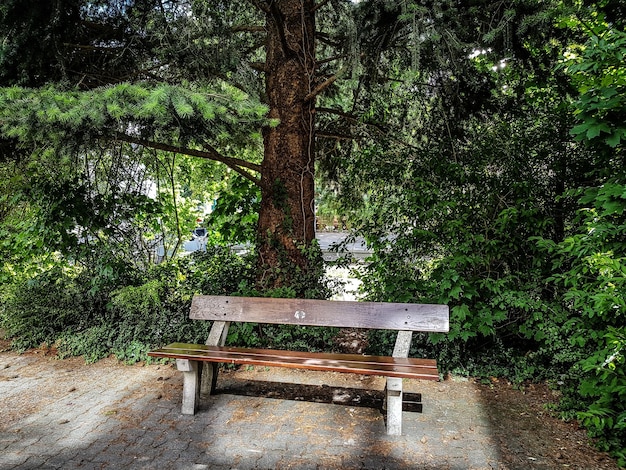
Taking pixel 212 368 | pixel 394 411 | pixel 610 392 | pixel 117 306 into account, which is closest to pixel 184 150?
pixel 212 368

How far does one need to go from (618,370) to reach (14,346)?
6.36 metres

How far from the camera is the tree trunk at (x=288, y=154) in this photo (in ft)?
16.8

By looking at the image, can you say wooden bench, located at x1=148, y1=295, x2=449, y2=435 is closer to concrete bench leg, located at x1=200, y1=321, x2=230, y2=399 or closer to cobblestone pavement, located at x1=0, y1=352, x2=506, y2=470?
concrete bench leg, located at x1=200, y1=321, x2=230, y2=399

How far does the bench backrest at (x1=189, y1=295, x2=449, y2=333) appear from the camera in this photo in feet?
12.0

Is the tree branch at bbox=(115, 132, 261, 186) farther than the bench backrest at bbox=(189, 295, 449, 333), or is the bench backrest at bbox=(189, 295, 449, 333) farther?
the tree branch at bbox=(115, 132, 261, 186)

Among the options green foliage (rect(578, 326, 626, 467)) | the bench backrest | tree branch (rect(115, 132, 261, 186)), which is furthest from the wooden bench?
tree branch (rect(115, 132, 261, 186))

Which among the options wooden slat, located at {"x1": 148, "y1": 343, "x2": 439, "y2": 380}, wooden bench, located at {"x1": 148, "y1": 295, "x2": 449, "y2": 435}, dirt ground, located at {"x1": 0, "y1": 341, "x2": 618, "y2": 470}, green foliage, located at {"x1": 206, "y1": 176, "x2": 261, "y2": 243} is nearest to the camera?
dirt ground, located at {"x1": 0, "y1": 341, "x2": 618, "y2": 470}

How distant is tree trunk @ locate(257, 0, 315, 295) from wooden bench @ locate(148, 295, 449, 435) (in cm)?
110

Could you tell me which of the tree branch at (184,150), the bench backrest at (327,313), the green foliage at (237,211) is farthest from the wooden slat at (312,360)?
the green foliage at (237,211)

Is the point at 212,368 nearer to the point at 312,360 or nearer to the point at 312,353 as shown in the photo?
the point at 312,353

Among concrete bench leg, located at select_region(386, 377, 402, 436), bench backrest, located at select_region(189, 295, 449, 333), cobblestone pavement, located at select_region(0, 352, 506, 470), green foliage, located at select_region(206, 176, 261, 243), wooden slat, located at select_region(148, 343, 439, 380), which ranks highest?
green foliage, located at select_region(206, 176, 261, 243)

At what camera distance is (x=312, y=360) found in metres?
3.38

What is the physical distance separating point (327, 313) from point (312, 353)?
0.39m

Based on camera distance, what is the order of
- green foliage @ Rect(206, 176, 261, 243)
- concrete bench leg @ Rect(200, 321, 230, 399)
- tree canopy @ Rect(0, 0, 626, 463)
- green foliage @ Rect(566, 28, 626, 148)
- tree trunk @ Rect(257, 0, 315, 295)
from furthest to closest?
green foliage @ Rect(206, 176, 261, 243) < tree trunk @ Rect(257, 0, 315, 295) < concrete bench leg @ Rect(200, 321, 230, 399) < tree canopy @ Rect(0, 0, 626, 463) < green foliage @ Rect(566, 28, 626, 148)
